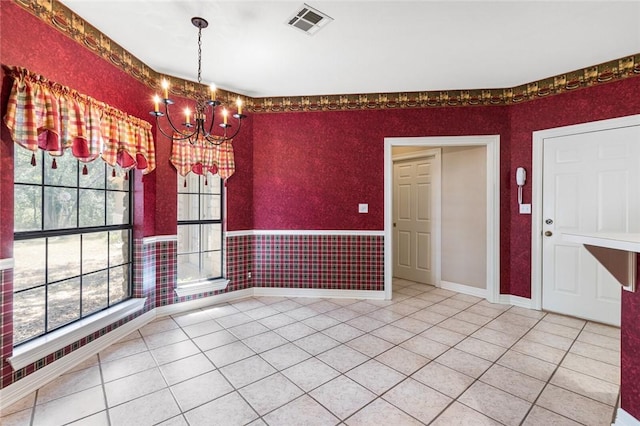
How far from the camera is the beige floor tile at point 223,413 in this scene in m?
1.69

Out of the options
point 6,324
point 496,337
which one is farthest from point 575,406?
point 6,324

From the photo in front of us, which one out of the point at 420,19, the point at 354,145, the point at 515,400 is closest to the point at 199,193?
the point at 354,145

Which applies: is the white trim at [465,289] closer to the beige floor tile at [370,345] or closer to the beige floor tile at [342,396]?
the beige floor tile at [370,345]

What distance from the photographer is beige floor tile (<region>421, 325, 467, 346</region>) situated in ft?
8.79

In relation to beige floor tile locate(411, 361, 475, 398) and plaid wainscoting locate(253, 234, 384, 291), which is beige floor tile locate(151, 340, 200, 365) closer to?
plaid wainscoting locate(253, 234, 384, 291)

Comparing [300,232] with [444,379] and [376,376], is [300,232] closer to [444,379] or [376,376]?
[376,376]

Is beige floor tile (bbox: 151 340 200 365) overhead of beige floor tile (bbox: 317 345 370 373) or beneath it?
overhead

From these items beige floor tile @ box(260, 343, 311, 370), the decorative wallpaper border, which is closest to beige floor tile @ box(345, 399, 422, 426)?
beige floor tile @ box(260, 343, 311, 370)

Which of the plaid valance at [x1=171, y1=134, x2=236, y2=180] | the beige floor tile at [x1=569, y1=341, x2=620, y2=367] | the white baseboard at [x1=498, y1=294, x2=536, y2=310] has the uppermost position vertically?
the plaid valance at [x1=171, y1=134, x2=236, y2=180]

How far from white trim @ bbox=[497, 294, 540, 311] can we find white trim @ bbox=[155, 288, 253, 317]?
329 cm

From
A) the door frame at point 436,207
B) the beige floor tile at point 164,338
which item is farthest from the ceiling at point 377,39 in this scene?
the beige floor tile at point 164,338

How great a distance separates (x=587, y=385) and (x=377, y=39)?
10.1ft

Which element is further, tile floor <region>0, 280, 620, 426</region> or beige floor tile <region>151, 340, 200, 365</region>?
beige floor tile <region>151, 340, 200, 365</region>

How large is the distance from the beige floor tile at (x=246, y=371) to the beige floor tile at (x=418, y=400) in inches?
35.1
